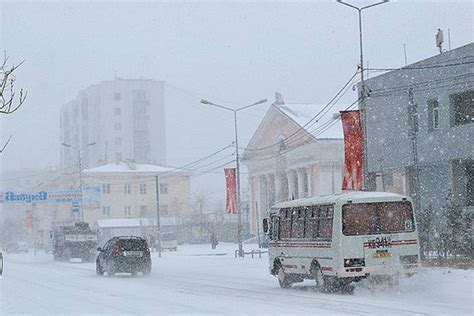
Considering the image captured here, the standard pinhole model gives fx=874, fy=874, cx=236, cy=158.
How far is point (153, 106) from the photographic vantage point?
17450 centimetres

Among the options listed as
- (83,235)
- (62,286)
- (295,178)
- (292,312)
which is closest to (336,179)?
(295,178)

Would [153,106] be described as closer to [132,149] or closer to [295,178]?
[132,149]

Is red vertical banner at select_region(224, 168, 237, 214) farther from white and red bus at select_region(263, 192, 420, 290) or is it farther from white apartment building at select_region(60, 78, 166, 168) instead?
white apartment building at select_region(60, 78, 166, 168)

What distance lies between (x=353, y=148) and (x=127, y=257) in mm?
10478

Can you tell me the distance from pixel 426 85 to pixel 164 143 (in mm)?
134858

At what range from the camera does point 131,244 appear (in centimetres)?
3512

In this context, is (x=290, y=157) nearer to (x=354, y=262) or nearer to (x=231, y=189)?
(x=231, y=189)

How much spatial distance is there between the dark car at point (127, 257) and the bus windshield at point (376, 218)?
1424 centimetres

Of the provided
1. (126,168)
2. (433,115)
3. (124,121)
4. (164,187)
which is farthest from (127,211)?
(433,115)

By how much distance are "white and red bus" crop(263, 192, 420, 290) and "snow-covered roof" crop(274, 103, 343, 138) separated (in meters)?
A: 52.4

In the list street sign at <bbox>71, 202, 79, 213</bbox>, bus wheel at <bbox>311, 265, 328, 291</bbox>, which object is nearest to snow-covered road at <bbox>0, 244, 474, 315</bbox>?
bus wheel at <bbox>311, 265, 328, 291</bbox>

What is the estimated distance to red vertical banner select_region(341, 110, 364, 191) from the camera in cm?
3669

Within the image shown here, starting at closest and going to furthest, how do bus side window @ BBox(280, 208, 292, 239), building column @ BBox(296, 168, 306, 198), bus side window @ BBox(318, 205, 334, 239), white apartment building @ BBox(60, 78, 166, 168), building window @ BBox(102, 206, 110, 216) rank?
bus side window @ BBox(318, 205, 334, 239)
bus side window @ BBox(280, 208, 292, 239)
building column @ BBox(296, 168, 306, 198)
building window @ BBox(102, 206, 110, 216)
white apartment building @ BBox(60, 78, 166, 168)

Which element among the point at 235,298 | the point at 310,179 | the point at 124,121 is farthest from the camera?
the point at 124,121
